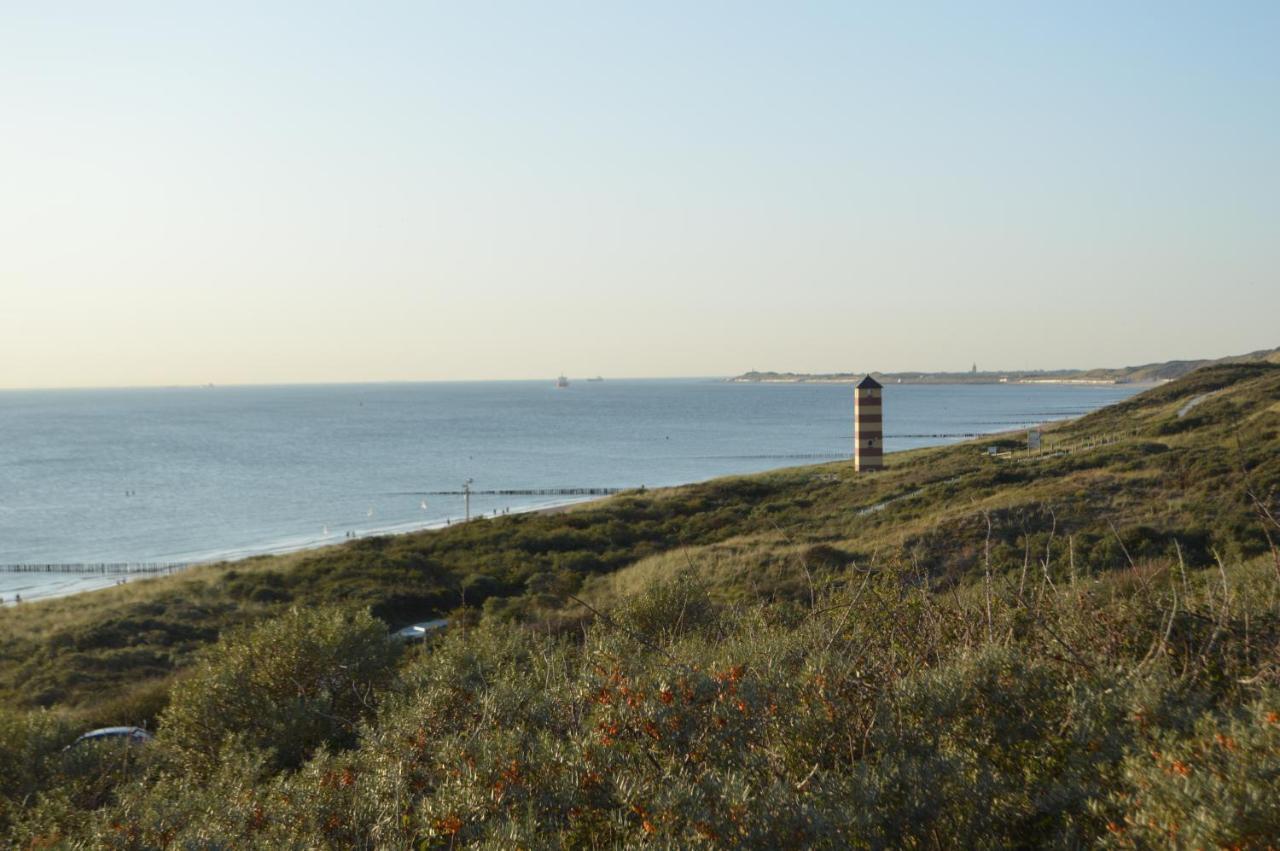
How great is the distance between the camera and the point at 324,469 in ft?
295

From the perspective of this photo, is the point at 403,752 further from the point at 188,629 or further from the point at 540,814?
the point at 188,629

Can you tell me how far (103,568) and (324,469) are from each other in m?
44.4

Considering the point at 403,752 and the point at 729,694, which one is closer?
the point at 729,694

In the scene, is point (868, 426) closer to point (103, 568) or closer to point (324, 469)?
point (103, 568)

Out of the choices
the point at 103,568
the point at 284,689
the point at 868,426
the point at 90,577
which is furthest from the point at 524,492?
the point at 284,689

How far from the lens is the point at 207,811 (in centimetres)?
520

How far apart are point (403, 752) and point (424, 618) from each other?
2208 cm

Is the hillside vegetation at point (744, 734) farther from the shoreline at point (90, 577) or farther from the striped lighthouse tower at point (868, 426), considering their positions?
the shoreline at point (90, 577)

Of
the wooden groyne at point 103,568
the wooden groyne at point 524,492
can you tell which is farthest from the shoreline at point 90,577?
the wooden groyne at point 524,492

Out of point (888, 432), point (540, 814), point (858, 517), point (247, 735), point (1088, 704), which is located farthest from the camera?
point (888, 432)

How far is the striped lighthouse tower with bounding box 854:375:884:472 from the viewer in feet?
140

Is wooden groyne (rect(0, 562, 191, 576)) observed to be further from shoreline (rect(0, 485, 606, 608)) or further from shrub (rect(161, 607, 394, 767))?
shrub (rect(161, 607, 394, 767))

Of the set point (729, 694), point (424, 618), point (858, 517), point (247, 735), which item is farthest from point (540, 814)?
point (858, 517)

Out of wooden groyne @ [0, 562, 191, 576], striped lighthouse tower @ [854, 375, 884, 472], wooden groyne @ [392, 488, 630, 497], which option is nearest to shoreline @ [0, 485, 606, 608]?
wooden groyne @ [0, 562, 191, 576]
